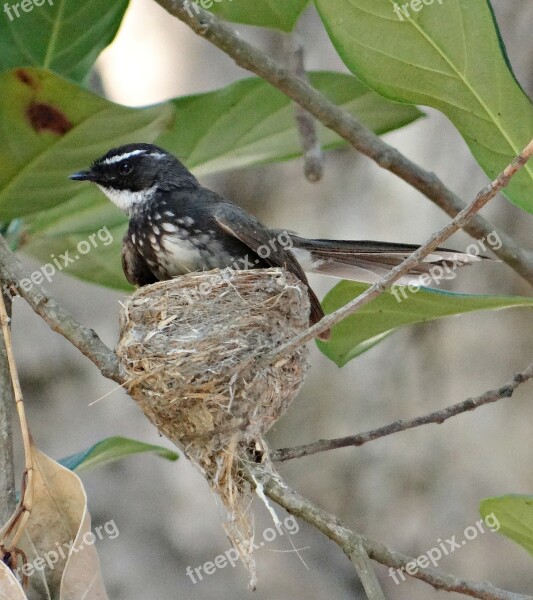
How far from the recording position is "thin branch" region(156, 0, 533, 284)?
7.16 ft

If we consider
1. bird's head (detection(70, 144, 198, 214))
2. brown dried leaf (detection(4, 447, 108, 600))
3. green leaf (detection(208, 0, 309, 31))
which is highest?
green leaf (detection(208, 0, 309, 31))

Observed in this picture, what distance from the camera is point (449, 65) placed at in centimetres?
205

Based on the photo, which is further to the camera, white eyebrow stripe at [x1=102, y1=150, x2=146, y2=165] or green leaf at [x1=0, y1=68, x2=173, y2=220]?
white eyebrow stripe at [x1=102, y1=150, x2=146, y2=165]

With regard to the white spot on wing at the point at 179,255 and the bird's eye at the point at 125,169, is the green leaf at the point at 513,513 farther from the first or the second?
the bird's eye at the point at 125,169

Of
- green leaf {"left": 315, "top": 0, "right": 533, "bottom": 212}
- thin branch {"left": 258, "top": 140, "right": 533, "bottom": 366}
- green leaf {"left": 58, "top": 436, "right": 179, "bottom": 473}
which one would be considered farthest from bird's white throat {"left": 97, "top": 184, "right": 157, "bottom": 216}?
thin branch {"left": 258, "top": 140, "right": 533, "bottom": 366}

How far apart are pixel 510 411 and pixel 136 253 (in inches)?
93.3

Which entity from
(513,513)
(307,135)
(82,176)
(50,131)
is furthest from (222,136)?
(513,513)

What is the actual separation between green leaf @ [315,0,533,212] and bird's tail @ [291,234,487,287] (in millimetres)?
406

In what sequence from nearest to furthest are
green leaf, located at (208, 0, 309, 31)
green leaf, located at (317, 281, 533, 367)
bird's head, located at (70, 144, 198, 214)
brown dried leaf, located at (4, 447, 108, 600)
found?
brown dried leaf, located at (4, 447, 108, 600), green leaf, located at (317, 281, 533, 367), green leaf, located at (208, 0, 309, 31), bird's head, located at (70, 144, 198, 214)

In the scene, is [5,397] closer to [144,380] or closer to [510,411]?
[144,380]

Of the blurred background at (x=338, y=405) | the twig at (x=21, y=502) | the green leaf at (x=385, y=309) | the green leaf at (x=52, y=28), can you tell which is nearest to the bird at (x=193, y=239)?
the green leaf at (x=385, y=309)

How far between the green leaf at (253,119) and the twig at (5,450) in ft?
3.39

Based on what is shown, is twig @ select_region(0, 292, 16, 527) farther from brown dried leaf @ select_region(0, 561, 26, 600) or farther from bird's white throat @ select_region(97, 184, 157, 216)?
bird's white throat @ select_region(97, 184, 157, 216)

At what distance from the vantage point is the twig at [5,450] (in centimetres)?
159
